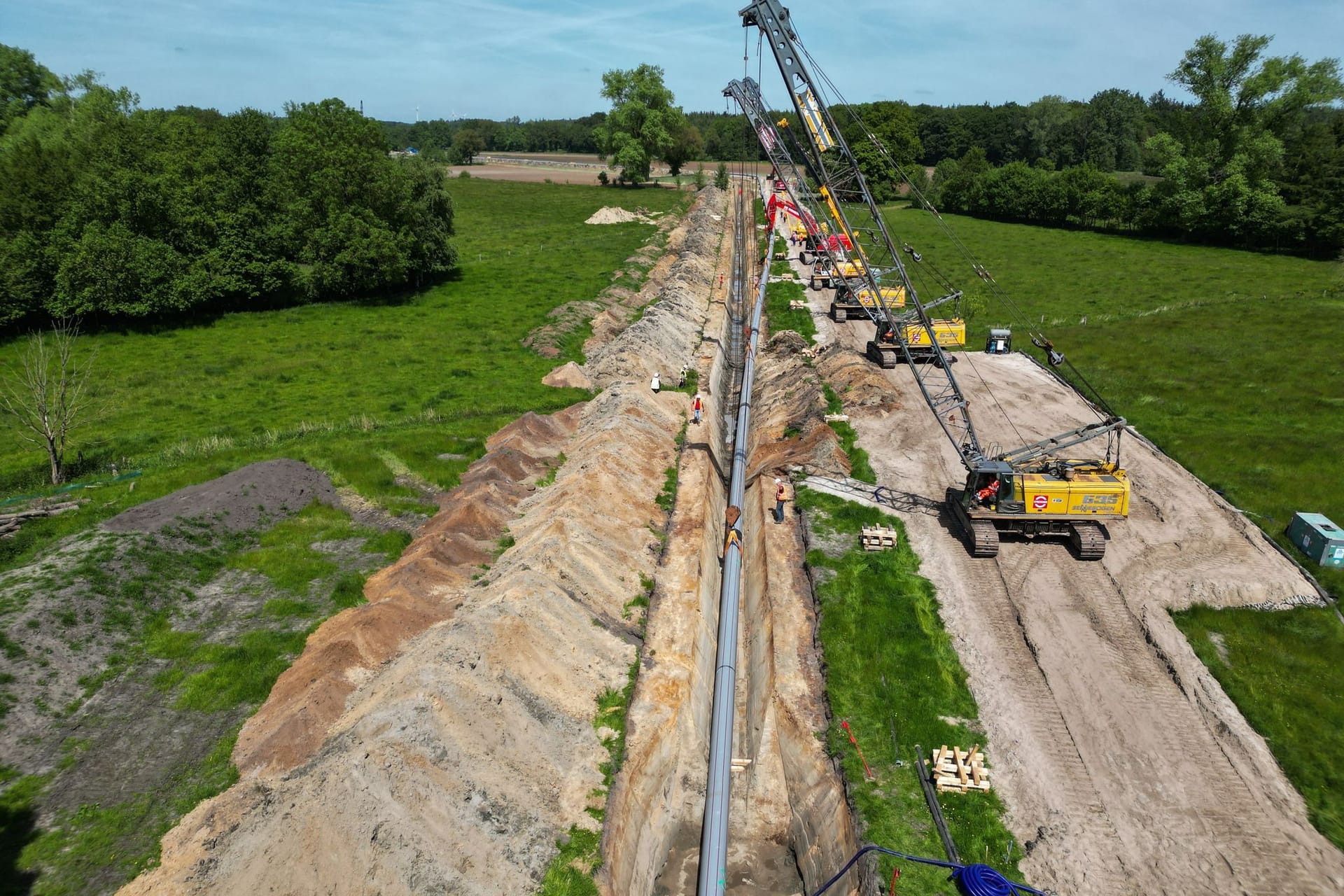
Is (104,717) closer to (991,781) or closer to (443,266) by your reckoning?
(991,781)

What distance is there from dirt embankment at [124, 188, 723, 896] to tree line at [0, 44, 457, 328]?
31320 millimetres

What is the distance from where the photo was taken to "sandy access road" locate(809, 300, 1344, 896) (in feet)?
48.2

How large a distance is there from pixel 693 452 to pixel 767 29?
17.2 metres

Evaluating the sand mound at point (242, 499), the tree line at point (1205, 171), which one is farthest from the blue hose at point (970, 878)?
the tree line at point (1205, 171)

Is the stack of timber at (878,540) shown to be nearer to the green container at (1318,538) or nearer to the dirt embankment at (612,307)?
the green container at (1318,538)

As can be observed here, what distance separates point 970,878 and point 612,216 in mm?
85782

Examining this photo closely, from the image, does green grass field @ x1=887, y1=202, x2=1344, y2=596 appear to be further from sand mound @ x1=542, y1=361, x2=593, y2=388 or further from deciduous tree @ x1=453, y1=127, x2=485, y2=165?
deciduous tree @ x1=453, y1=127, x2=485, y2=165

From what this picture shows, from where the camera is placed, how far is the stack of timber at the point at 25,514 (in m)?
22.4

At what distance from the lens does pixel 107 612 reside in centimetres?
1927

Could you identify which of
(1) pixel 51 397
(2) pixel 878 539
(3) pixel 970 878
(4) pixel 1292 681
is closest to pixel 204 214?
(1) pixel 51 397

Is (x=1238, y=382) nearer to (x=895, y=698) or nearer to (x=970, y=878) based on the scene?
(x=895, y=698)

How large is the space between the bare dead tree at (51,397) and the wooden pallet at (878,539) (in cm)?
2772

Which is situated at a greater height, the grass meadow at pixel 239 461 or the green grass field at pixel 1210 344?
the green grass field at pixel 1210 344

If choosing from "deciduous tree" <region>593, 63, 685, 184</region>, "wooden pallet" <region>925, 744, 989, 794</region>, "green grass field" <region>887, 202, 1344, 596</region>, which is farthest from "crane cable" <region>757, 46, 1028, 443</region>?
"deciduous tree" <region>593, 63, 685, 184</region>
